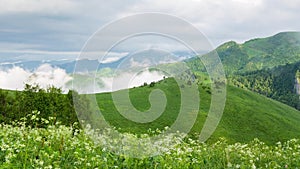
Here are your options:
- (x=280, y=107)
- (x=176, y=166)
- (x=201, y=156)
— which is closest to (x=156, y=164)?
(x=176, y=166)

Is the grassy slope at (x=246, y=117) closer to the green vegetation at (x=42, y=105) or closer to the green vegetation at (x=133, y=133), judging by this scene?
the green vegetation at (x=133, y=133)

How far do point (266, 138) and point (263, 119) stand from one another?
12.3 metres

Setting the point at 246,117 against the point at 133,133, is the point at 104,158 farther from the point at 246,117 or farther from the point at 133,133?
the point at 246,117

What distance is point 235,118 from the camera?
114688 millimetres

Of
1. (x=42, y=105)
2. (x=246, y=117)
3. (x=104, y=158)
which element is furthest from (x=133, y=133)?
(x=246, y=117)

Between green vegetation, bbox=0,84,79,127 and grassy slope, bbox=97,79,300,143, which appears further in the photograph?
grassy slope, bbox=97,79,300,143

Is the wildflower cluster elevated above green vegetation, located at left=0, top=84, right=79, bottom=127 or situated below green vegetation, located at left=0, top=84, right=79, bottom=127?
below

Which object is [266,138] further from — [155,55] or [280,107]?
[155,55]

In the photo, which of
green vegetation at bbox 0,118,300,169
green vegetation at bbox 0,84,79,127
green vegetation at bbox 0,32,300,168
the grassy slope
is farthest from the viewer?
the grassy slope

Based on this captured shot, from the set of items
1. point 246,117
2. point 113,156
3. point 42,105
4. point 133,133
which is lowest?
point 246,117

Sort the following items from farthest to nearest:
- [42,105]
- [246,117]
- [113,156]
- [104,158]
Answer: [246,117]
[42,105]
[113,156]
[104,158]

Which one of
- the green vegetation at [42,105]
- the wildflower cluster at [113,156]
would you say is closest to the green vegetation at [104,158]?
the wildflower cluster at [113,156]

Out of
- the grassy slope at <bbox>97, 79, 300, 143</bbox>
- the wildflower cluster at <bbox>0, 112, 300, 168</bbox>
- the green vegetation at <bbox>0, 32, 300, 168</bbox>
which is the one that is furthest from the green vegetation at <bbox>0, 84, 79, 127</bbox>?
the wildflower cluster at <bbox>0, 112, 300, 168</bbox>

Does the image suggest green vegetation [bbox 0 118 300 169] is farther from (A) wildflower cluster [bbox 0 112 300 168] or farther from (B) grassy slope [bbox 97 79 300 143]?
(B) grassy slope [bbox 97 79 300 143]
